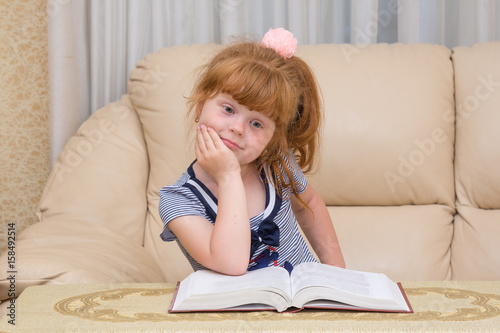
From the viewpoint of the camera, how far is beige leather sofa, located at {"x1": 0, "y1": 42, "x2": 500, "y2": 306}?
1.66 m

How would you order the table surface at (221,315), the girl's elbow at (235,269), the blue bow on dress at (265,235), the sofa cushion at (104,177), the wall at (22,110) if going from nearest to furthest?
1. the table surface at (221,315)
2. the girl's elbow at (235,269)
3. the blue bow on dress at (265,235)
4. the sofa cushion at (104,177)
5. the wall at (22,110)

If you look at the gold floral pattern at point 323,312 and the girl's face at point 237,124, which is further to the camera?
the girl's face at point 237,124

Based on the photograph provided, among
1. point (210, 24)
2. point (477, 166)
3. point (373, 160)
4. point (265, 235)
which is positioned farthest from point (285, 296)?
point (210, 24)

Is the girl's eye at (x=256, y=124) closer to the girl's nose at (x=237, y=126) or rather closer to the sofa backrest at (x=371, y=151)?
the girl's nose at (x=237, y=126)

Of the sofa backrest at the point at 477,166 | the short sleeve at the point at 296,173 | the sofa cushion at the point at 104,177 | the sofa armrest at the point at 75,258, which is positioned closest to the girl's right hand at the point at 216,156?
the short sleeve at the point at 296,173

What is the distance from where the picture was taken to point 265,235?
3.67ft

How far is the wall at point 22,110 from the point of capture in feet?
6.32

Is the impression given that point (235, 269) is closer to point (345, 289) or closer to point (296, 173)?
point (345, 289)

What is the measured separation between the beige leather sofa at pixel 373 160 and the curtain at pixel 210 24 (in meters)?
0.23

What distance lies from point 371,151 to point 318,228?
0.49m

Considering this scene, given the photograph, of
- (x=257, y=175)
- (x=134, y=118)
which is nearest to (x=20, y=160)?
(x=134, y=118)

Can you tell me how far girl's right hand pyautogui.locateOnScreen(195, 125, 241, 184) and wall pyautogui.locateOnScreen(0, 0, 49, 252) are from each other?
1104mm

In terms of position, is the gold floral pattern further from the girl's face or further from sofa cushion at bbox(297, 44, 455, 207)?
sofa cushion at bbox(297, 44, 455, 207)

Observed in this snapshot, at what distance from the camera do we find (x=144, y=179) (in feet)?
5.79
